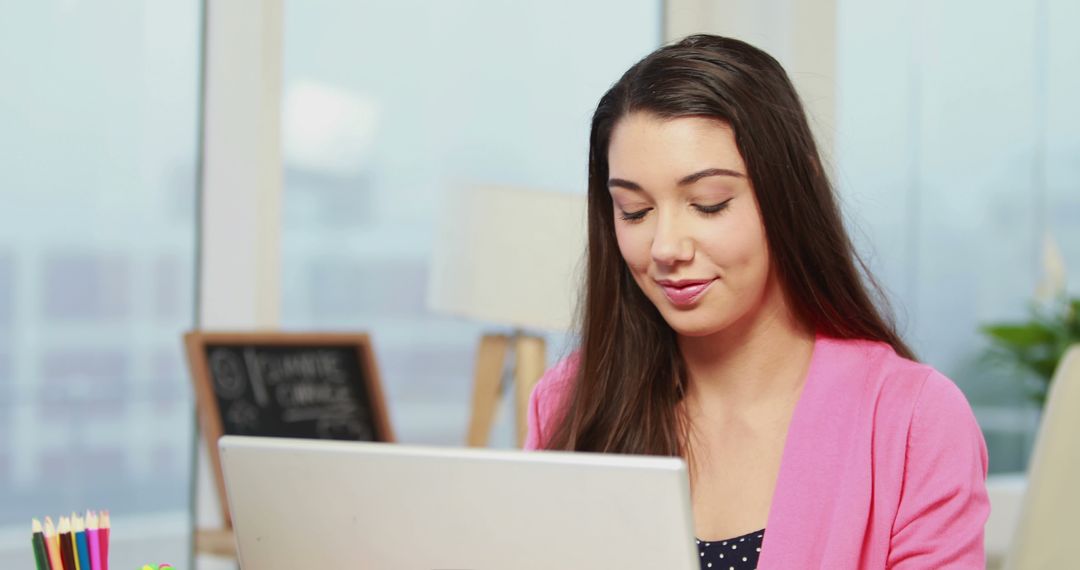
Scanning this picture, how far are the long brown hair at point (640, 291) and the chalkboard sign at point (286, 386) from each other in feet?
3.48

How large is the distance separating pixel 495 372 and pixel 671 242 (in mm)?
1384

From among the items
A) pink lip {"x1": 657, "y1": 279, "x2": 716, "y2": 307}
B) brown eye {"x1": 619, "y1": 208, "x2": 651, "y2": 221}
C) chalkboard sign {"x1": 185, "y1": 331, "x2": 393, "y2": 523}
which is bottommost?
chalkboard sign {"x1": 185, "y1": 331, "x2": 393, "y2": 523}

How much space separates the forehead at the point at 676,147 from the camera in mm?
1352

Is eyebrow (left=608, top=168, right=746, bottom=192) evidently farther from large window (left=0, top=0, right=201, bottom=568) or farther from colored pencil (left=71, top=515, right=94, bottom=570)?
large window (left=0, top=0, right=201, bottom=568)

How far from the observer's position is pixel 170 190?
260 cm

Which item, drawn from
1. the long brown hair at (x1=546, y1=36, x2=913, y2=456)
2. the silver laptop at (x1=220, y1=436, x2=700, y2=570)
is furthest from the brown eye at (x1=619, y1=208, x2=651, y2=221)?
the silver laptop at (x1=220, y1=436, x2=700, y2=570)

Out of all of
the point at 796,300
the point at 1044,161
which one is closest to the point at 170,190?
the point at 796,300

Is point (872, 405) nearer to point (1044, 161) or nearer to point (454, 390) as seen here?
point (454, 390)

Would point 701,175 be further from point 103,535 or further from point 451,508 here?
point 103,535

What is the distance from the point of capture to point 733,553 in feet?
4.71

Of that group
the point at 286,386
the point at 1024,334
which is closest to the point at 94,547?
the point at 286,386

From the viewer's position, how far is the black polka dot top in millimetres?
1429

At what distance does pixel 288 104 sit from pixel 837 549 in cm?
177

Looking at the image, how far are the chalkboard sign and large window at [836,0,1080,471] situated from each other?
5.13 feet
